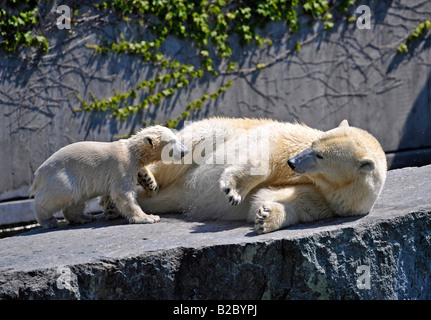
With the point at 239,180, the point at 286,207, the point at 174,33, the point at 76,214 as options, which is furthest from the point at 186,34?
the point at 286,207

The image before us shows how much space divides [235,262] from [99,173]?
3.92ft

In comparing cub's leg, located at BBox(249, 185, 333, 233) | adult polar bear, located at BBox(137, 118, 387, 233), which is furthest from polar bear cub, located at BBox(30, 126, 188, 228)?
cub's leg, located at BBox(249, 185, 333, 233)

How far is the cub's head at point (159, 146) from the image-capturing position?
413 cm

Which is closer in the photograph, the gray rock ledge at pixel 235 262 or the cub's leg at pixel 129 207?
the gray rock ledge at pixel 235 262

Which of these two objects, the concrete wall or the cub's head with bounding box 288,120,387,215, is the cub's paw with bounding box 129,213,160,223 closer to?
the cub's head with bounding box 288,120,387,215

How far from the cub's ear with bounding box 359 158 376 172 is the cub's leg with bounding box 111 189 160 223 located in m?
1.39

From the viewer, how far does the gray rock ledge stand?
3229 mm

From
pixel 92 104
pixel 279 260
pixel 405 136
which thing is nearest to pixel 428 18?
pixel 405 136

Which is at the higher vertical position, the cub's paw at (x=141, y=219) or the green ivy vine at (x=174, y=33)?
the green ivy vine at (x=174, y=33)

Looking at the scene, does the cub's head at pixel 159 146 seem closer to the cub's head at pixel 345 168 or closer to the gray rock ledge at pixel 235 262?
the gray rock ledge at pixel 235 262

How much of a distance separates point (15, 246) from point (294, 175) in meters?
1.80

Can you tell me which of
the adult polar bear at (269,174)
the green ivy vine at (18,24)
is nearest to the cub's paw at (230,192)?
the adult polar bear at (269,174)

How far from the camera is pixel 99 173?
404 centimetres

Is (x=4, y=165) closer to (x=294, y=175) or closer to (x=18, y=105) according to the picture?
(x=18, y=105)
